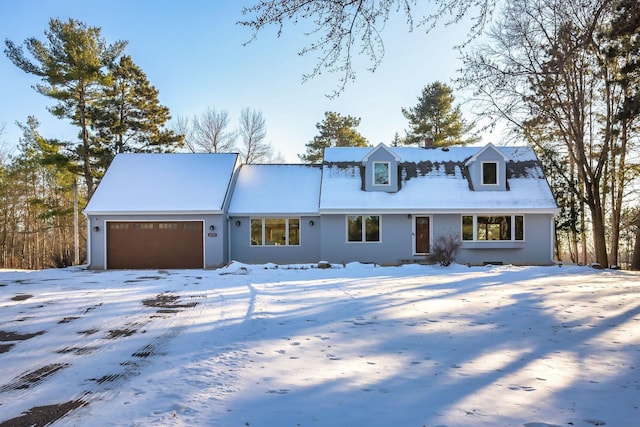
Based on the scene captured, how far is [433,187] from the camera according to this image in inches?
682

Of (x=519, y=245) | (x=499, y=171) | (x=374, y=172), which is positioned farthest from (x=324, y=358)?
(x=499, y=171)

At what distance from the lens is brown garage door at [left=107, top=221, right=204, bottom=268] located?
16.2 m

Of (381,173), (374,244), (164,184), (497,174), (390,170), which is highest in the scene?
(390,170)

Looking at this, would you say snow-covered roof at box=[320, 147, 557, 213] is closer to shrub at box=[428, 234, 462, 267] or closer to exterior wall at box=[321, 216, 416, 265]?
exterior wall at box=[321, 216, 416, 265]

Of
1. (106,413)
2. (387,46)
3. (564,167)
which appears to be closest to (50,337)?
(106,413)

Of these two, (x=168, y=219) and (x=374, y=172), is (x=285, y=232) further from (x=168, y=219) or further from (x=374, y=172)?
(x=168, y=219)

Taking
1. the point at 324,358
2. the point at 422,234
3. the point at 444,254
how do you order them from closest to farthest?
the point at 324,358, the point at 444,254, the point at 422,234

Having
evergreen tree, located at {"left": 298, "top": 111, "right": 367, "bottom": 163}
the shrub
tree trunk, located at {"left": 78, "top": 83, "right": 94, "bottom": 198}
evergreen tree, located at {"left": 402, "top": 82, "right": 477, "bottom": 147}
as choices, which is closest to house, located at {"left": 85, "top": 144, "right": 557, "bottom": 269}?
the shrub

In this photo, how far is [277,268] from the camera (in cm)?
1374

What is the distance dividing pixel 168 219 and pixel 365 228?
8025 mm

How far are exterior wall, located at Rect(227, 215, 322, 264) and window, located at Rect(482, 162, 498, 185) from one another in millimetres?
7467

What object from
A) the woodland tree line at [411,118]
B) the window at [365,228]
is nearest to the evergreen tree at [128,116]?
the woodland tree line at [411,118]

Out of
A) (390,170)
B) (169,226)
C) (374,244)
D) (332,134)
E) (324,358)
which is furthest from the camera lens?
(332,134)

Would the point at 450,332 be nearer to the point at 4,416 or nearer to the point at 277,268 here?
the point at 4,416
